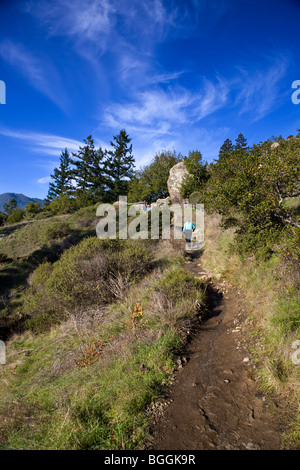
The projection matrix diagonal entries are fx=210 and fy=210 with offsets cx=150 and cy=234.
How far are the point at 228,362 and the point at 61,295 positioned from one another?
18.2 feet

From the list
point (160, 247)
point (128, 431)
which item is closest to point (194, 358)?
point (128, 431)

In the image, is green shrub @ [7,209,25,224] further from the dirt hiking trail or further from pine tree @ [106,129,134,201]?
the dirt hiking trail

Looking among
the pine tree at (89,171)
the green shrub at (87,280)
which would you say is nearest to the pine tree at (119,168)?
the pine tree at (89,171)

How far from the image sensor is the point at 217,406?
9.36 ft

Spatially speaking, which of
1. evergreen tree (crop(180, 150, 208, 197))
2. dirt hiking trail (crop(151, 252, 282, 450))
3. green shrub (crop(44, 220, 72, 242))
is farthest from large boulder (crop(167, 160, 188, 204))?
dirt hiking trail (crop(151, 252, 282, 450))

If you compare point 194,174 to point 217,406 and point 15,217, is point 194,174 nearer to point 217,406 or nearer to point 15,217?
Answer: point 217,406

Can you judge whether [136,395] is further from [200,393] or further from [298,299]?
[298,299]

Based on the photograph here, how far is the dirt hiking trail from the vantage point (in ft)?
7.87

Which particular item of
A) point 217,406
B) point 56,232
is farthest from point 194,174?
point 217,406

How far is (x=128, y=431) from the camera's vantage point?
2543 mm

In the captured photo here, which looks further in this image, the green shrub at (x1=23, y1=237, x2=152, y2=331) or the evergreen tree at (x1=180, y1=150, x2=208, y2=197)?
the evergreen tree at (x1=180, y1=150, x2=208, y2=197)

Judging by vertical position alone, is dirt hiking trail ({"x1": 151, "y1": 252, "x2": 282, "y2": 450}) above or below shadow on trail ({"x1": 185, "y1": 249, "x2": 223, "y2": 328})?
below

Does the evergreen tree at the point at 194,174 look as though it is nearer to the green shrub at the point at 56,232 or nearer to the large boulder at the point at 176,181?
the large boulder at the point at 176,181

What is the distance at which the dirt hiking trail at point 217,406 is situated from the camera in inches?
94.4
